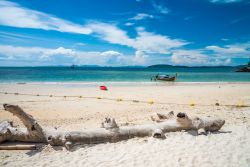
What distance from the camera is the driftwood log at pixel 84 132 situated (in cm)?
605

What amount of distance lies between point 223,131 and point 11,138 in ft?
20.9

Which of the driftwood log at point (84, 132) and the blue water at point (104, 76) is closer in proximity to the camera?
the driftwood log at point (84, 132)

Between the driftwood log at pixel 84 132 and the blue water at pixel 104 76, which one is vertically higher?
the blue water at pixel 104 76

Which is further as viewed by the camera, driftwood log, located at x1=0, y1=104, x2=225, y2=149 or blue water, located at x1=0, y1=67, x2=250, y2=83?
blue water, located at x1=0, y1=67, x2=250, y2=83

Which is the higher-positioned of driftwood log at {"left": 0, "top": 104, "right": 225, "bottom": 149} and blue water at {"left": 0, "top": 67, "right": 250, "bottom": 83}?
blue water at {"left": 0, "top": 67, "right": 250, "bottom": 83}

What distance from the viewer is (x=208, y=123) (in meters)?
7.44

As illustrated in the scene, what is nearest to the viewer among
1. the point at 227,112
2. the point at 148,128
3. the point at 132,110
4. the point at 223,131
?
the point at 148,128

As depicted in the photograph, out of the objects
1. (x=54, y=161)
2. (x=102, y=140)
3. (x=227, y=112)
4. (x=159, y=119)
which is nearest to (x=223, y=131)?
(x=159, y=119)

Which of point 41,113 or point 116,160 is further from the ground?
point 41,113

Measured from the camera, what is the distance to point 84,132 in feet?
21.0

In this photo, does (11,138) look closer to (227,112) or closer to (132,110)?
(132,110)

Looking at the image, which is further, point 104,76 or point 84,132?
point 104,76

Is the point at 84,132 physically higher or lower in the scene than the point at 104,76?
lower

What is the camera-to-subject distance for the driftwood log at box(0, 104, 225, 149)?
605 cm
